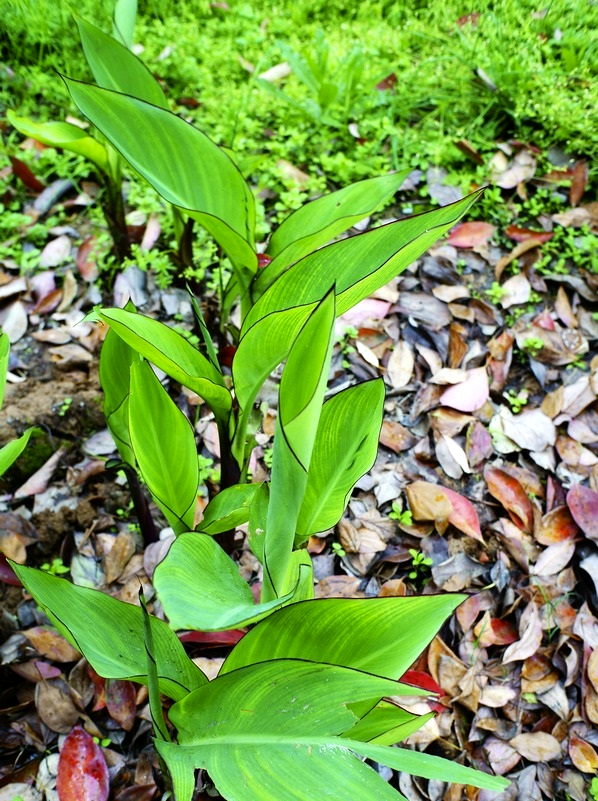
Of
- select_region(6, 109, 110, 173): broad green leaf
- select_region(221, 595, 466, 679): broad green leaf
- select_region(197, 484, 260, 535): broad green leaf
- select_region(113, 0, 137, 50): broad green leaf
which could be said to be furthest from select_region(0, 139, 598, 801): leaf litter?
select_region(113, 0, 137, 50): broad green leaf

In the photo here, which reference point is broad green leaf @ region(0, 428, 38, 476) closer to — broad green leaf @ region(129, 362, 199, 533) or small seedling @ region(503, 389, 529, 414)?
broad green leaf @ region(129, 362, 199, 533)

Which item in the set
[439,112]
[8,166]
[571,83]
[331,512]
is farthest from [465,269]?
[8,166]

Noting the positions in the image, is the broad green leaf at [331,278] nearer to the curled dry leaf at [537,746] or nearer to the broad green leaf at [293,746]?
the broad green leaf at [293,746]

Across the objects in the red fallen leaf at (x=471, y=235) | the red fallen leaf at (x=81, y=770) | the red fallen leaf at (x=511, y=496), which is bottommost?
the red fallen leaf at (x=511, y=496)

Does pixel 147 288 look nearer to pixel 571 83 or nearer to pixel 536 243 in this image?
pixel 536 243

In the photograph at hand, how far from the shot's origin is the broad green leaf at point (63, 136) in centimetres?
119

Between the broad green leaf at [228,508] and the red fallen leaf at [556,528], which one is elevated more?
the broad green leaf at [228,508]

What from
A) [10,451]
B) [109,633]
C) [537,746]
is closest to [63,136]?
[10,451]

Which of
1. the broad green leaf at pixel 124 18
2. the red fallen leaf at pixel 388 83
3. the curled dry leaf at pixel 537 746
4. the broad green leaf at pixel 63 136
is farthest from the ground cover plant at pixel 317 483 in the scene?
the broad green leaf at pixel 124 18

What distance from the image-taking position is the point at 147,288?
1.52m

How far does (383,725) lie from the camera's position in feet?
2.48

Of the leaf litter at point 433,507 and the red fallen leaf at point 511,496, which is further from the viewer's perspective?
the red fallen leaf at point 511,496

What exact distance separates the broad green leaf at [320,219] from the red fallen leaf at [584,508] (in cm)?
67

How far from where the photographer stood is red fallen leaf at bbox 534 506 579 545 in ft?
3.90
